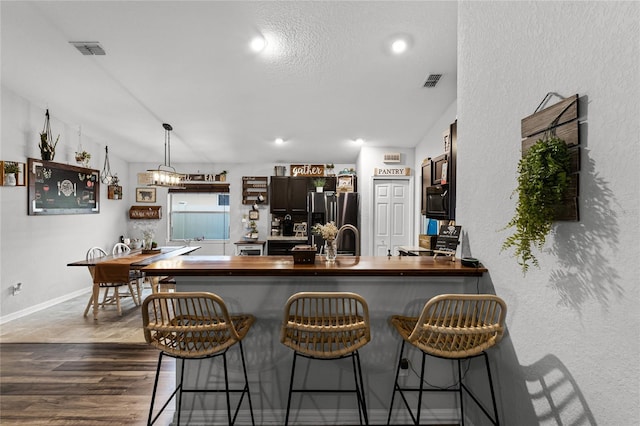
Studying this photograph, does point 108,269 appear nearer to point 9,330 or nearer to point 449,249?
point 9,330

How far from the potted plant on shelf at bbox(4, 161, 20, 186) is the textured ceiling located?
943mm

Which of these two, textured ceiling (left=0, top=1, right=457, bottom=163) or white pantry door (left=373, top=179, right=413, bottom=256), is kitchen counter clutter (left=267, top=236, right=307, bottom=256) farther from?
textured ceiling (left=0, top=1, right=457, bottom=163)

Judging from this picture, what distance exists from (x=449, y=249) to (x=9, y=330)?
16.1 ft

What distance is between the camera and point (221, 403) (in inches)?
82.0

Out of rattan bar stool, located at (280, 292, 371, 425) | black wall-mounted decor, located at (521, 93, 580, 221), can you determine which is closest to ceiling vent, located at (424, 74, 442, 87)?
black wall-mounted decor, located at (521, 93, 580, 221)

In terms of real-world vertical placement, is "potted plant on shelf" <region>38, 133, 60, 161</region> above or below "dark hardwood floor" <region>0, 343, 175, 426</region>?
above

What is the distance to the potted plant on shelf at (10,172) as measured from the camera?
3895 millimetres

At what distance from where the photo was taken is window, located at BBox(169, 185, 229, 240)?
23.0 ft

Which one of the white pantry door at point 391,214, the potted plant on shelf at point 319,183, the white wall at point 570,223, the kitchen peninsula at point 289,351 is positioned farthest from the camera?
the potted plant on shelf at point 319,183

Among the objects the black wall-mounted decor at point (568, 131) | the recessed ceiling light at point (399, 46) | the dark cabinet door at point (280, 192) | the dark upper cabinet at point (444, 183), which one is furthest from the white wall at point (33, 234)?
the black wall-mounted decor at point (568, 131)

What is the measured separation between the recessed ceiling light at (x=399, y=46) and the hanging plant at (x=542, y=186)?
2.06 metres

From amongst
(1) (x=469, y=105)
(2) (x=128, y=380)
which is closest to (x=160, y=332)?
(2) (x=128, y=380)

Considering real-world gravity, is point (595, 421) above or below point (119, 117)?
below

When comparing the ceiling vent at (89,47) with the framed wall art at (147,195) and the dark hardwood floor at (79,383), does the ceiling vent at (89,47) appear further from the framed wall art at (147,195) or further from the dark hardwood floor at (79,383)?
the framed wall art at (147,195)
